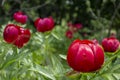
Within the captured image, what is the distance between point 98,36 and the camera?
6754mm

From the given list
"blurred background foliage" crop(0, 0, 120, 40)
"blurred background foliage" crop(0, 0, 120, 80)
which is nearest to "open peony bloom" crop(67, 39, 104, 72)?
"blurred background foliage" crop(0, 0, 120, 80)

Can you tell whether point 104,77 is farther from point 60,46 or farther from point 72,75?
point 60,46

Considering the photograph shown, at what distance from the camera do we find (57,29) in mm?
6910

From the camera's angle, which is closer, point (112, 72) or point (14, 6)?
point (112, 72)

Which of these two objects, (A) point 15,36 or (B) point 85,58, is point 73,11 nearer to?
(A) point 15,36

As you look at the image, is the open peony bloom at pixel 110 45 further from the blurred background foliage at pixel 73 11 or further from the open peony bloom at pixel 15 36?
the blurred background foliage at pixel 73 11


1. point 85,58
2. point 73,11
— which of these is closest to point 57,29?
point 73,11

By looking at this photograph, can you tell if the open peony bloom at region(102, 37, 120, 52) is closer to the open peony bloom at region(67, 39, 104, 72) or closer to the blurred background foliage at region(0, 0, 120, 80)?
the blurred background foliage at region(0, 0, 120, 80)

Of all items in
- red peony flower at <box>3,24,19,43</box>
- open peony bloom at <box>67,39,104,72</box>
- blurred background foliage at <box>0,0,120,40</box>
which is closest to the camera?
open peony bloom at <box>67,39,104,72</box>

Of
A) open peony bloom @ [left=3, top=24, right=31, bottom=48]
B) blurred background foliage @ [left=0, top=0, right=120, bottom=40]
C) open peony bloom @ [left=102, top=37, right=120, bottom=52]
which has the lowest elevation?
blurred background foliage @ [left=0, top=0, right=120, bottom=40]

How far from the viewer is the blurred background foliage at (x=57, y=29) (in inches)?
71.4

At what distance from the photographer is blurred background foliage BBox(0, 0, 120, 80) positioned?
5.95ft

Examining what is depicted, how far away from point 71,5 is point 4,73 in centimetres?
635

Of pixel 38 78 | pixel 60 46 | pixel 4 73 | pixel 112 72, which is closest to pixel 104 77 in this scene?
pixel 112 72
